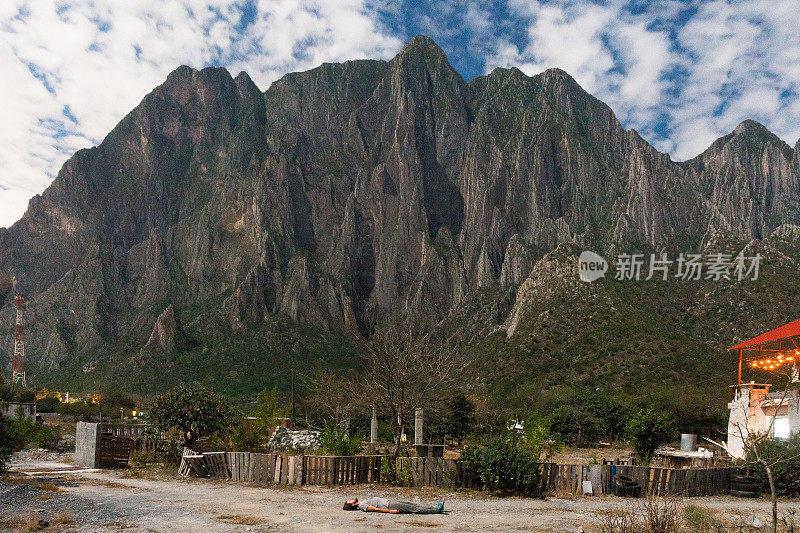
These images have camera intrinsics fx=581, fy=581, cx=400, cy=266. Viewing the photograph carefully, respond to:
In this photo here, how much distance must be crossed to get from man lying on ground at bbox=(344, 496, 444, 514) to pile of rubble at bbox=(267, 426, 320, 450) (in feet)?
50.4

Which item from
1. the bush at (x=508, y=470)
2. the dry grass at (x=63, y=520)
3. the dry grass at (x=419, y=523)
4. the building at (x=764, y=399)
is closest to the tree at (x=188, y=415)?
the dry grass at (x=63, y=520)

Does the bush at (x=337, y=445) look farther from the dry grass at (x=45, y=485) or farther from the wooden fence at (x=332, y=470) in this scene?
the dry grass at (x=45, y=485)

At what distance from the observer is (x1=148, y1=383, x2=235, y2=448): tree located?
83.9ft

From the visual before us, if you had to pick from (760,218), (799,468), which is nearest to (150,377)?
(799,468)

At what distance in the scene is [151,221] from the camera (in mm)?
163625

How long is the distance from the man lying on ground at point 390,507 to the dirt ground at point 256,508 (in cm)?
36

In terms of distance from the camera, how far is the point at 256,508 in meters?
14.8

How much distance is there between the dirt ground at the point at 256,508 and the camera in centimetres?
1259

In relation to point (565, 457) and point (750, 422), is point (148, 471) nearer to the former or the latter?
Result: point (565, 457)

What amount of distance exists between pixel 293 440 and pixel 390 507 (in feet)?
65.8

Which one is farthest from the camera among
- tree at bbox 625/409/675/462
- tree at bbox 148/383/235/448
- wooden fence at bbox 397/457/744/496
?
tree at bbox 625/409/675/462

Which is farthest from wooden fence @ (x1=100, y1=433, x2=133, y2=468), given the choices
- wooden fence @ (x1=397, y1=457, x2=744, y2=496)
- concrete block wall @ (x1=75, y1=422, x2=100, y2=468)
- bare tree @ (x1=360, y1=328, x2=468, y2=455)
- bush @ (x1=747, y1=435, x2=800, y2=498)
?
bush @ (x1=747, y1=435, x2=800, y2=498)

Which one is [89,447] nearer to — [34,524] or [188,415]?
[188,415]

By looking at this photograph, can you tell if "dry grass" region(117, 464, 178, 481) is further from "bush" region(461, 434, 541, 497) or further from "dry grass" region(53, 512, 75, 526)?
"bush" region(461, 434, 541, 497)
